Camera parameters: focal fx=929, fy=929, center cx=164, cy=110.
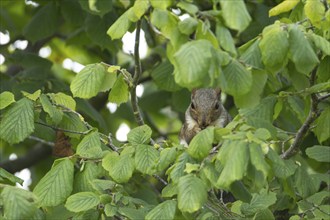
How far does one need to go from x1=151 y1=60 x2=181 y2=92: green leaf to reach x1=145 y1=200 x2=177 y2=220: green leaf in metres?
2.38

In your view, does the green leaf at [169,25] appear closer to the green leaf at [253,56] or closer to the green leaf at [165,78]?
the green leaf at [253,56]

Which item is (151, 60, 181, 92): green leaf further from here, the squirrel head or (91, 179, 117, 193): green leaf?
(91, 179, 117, 193): green leaf

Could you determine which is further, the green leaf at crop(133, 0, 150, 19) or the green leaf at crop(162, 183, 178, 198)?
the green leaf at crop(162, 183, 178, 198)

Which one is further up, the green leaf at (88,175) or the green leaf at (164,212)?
the green leaf at (164,212)

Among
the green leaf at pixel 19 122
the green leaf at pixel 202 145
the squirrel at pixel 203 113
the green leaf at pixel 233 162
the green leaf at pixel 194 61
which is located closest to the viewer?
the green leaf at pixel 194 61

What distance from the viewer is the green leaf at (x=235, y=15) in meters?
3.38

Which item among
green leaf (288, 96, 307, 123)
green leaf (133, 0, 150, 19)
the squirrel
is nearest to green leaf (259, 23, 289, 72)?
green leaf (133, 0, 150, 19)

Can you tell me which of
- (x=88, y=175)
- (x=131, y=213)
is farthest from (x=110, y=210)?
(x=88, y=175)

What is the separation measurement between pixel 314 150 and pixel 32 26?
2831mm

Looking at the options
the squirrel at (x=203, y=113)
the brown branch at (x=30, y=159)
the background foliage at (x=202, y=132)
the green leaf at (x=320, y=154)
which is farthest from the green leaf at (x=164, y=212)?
the brown branch at (x=30, y=159)

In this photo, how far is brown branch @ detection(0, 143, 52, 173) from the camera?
24.5ft

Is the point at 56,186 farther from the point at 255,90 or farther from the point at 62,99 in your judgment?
the point at 255,90

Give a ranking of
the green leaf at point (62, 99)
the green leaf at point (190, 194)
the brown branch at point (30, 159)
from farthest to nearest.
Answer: the brown branch at point (30, 159) → the green leaf at point (62, 99) → the green leaf at point (190, 194)

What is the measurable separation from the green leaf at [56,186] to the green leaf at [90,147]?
A: 4.7 inches
